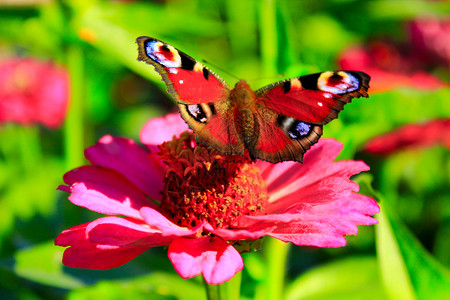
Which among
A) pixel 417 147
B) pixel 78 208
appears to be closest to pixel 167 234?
pixel 78 208

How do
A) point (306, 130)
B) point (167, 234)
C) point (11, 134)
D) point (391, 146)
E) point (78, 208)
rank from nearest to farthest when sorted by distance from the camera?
point (167, 234) → point (306, 130) → point (78, 208) → point (391, 146) → point (11, 134)

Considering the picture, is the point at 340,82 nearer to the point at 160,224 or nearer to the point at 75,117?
the point at 160,224

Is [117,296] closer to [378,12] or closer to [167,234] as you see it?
[167,234]

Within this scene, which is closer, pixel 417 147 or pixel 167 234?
pixel 167 234

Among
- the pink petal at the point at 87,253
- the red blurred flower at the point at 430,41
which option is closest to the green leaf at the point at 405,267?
the pink petal at the point at 87,253

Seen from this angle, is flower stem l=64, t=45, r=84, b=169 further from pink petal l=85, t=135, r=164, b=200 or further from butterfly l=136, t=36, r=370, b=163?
butterfly l=136, t=36, r=370, b=163
